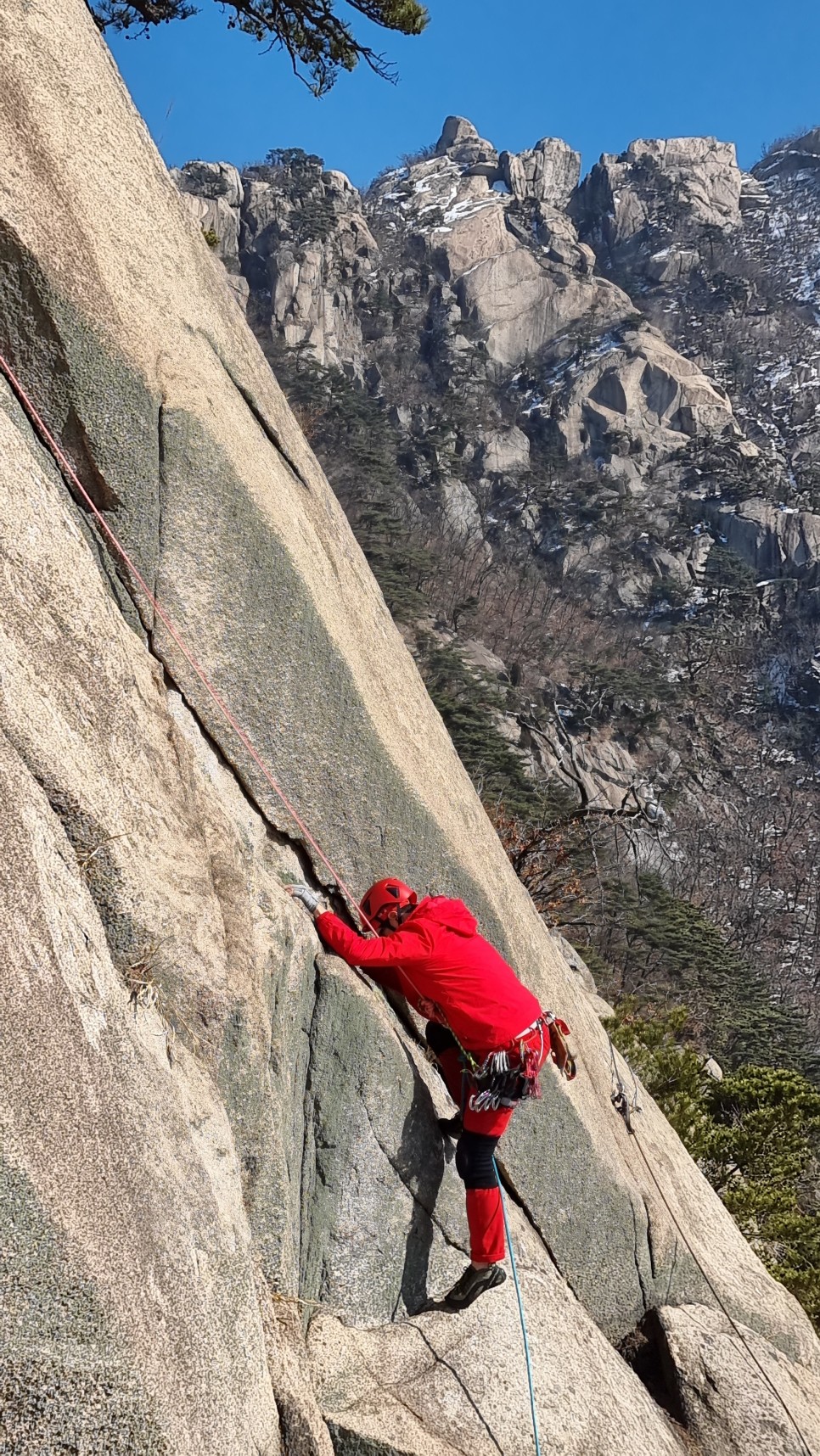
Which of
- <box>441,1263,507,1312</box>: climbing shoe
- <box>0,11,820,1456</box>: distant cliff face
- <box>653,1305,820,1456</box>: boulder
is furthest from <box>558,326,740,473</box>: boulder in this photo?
<box>441,1263,507,1312</box>: climbing shoe

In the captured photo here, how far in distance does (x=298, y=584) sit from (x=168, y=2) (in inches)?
273

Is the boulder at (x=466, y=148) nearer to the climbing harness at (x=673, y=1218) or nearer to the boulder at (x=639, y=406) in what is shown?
the boulder at (x=639, y=406)

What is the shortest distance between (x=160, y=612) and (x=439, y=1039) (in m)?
2.39

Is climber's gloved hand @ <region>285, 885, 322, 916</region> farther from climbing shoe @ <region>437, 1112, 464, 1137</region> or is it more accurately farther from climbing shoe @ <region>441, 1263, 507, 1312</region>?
climbing shoe @ <region>441, 1263, 507, 1312</region>

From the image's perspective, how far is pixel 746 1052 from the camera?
2183 cm

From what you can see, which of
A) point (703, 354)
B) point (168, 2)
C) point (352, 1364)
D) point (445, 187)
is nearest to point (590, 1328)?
point (352, 1364)

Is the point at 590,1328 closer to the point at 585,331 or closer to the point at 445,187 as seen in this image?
the point at 585,331

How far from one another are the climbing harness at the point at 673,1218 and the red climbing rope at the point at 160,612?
2872 millimetres

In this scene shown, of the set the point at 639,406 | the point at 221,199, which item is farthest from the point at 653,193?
the point at 221,199

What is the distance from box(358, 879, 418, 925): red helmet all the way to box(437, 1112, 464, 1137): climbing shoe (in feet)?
3.33

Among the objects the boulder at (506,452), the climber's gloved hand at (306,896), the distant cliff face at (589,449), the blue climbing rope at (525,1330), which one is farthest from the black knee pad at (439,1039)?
the boulder at (506,452)

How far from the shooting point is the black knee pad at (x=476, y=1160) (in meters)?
4.50

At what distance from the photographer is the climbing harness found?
5599 mm

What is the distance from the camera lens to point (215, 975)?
360 centimetres
